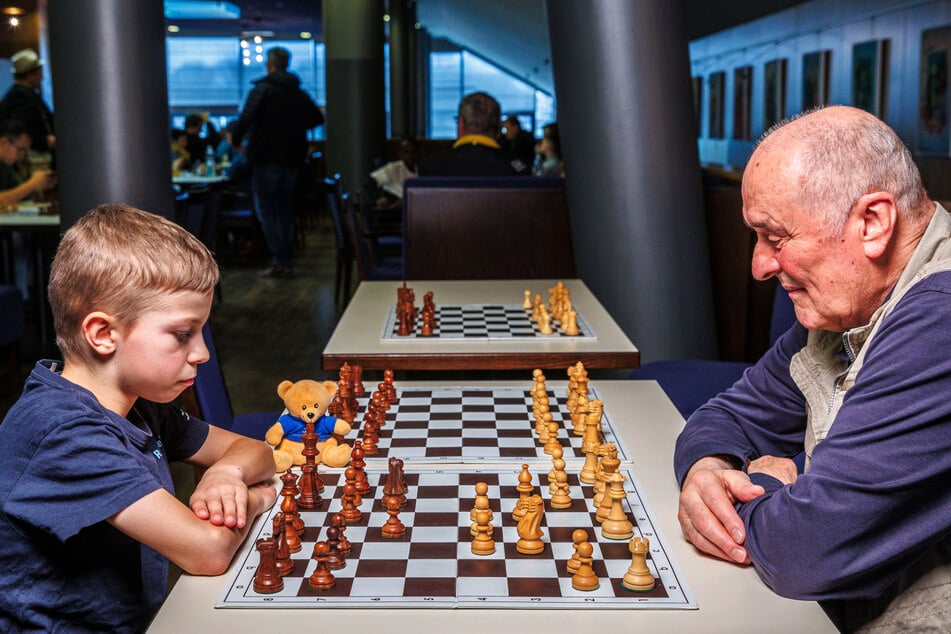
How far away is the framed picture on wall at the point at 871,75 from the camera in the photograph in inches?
294

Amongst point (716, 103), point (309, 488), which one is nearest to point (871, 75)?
point (716, 103)

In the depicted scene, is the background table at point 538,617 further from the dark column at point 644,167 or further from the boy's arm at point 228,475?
the dark column at point 644,167

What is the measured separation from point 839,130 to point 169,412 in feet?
3.52

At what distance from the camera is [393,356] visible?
2.40 metres

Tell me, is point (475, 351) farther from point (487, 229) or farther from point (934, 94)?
point (934, 94)

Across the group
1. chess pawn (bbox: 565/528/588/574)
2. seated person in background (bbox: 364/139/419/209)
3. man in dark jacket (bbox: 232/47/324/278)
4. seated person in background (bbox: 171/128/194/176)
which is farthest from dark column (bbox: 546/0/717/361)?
seated person in background (bbox: 171/128/194/176)

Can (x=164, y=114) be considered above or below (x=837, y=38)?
below

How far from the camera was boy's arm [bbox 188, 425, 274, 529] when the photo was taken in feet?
4.49

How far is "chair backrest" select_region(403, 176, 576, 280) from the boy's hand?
3547 mm

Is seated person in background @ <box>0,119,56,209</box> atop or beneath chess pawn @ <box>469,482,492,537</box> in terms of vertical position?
atop

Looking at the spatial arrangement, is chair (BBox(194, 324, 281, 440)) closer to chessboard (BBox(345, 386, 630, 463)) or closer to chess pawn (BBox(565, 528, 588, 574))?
chessboard (BBox(345, 386, 630, 463))

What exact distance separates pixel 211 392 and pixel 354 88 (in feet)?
28.6

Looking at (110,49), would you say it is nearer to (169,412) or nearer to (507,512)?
(169,412)

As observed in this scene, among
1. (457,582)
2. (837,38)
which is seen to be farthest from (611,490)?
(837,38)
